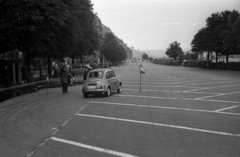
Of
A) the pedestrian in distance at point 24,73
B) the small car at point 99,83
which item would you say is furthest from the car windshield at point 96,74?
the pedestrian in distance at point 24,73

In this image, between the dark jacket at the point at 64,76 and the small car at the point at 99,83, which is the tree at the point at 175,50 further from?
the small car at the point at 99,83

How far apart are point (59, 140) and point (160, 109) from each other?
5793 millimetres

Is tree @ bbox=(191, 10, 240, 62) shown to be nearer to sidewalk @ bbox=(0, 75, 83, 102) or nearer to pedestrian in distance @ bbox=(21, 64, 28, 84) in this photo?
pedestrian in distance @ bbox=(21, 64, 28, 84)

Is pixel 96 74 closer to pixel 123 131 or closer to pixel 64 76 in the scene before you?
pixel 64 76

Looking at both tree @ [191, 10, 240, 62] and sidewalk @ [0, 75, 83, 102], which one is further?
tree @ [191, 10, 240, 62]

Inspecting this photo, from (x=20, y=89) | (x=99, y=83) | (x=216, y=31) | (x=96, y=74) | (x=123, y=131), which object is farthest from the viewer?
(x=216, y=31)

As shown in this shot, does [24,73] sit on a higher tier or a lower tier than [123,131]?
higher

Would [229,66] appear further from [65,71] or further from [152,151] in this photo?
[152,151]

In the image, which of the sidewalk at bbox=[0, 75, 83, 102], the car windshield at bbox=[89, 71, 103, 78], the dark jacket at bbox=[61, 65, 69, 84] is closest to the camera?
the car windshield at bbox=[89, 71, 103, 78]

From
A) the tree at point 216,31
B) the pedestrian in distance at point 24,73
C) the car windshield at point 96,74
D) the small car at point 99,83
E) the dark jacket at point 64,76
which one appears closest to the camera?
the small car at point 99,83

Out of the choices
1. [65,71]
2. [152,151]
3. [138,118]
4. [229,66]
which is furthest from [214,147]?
[229,66]

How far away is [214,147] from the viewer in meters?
6.61

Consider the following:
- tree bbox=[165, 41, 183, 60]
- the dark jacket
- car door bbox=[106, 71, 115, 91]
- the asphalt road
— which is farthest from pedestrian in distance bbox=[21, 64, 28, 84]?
tree bbox=[165, 41, 183, 60]

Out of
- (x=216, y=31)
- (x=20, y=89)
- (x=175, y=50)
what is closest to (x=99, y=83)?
(x=20, y=89)
